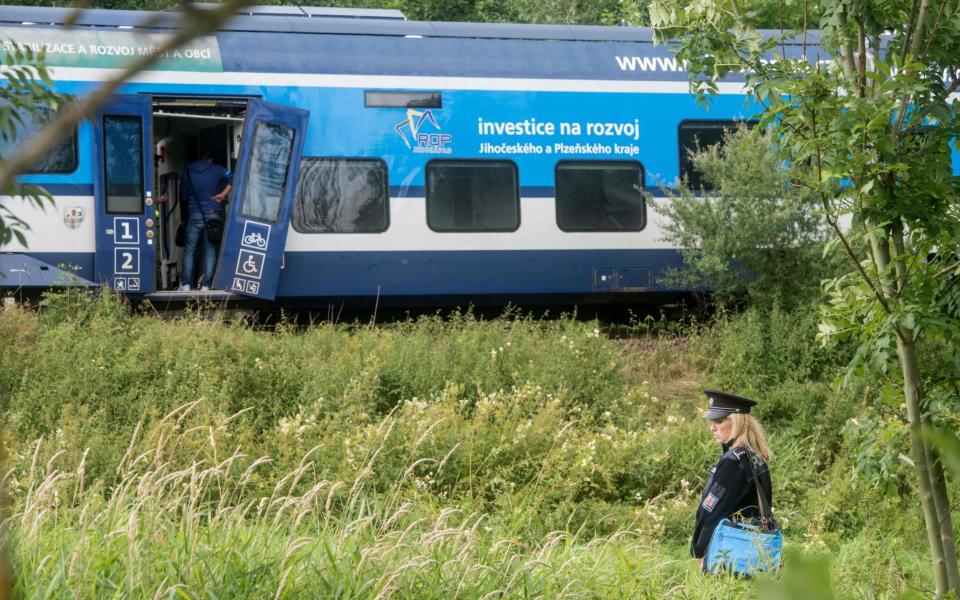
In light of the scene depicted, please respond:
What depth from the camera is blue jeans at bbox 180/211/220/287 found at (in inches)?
528

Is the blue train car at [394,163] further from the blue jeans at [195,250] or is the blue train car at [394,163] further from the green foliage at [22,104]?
the green foliage at [22,104]

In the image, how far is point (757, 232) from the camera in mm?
11695

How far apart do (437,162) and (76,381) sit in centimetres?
551

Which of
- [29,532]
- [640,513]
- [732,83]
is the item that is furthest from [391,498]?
[732,83]

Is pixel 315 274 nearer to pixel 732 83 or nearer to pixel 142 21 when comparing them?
pixel 732 83

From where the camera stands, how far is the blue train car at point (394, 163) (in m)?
12.5

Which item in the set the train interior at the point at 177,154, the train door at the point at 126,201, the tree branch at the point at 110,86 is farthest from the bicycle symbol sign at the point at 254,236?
the tree branch at the point at 110,86

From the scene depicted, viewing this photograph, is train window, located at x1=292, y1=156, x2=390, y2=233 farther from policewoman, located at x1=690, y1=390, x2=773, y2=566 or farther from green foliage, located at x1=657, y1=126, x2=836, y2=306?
policewoman, located at x1=690, y1=390, x2=773, y2=566

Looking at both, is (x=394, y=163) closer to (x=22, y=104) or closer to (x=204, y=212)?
(x=204, y=212)

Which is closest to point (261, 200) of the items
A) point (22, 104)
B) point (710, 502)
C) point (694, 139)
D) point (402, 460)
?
point (694, 139)

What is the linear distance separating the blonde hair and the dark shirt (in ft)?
28.5

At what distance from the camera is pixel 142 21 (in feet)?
2.79

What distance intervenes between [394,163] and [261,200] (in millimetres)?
1571

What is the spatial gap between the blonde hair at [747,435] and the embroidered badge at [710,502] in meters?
0.32
